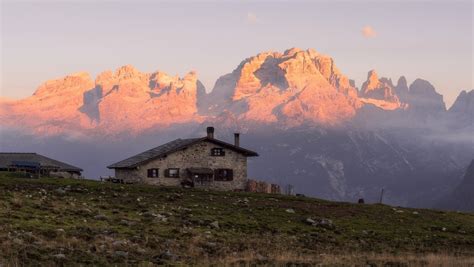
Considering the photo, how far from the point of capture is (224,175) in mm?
91125

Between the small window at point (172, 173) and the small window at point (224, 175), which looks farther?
the small window at point (224, 175)

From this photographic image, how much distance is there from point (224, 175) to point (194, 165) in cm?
431

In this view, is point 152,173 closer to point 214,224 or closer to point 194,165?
point 194,165

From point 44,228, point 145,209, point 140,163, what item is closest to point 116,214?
point 145,209

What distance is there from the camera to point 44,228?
33.8m

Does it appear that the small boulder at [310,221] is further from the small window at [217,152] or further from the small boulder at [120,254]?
the small window at [217,152]

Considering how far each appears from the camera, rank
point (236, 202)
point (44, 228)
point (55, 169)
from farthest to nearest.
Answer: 1. point (55, 169)
2. point (236, 202)
3. point (44, 228)

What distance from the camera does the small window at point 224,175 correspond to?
90.7m

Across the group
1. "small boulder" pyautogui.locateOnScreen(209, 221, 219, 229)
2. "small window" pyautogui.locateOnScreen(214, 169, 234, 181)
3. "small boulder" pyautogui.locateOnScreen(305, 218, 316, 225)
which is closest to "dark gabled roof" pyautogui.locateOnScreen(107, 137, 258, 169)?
"small window" pyautogui.locateOnScreen(214, 169, 234, 181)

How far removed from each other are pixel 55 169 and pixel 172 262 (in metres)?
68.1

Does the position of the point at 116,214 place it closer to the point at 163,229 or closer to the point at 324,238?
the point at 163,229

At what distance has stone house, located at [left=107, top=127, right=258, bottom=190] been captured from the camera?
87.1 m

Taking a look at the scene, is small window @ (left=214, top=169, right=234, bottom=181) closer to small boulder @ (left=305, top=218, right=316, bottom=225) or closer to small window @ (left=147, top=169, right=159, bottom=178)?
small window @ (left=147, top=169, right=159, bottom=178)

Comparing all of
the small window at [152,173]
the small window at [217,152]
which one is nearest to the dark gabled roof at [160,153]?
the small window at [217,152]
